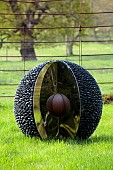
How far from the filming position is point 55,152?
5902 millimetres

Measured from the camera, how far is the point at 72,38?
31.1 metres

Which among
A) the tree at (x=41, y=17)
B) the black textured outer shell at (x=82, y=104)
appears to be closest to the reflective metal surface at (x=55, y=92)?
the black textured outer shell at (x=82, y=104)

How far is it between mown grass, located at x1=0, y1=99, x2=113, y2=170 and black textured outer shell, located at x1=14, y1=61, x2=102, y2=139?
17 cm

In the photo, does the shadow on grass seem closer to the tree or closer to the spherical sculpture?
the spherical sculpture

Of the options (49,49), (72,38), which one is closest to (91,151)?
(72,38)

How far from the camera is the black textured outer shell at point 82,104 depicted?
6.32 m

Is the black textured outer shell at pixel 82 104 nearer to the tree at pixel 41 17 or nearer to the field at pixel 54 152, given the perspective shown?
the field at pixel 54 152

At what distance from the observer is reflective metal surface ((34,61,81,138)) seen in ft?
21.2

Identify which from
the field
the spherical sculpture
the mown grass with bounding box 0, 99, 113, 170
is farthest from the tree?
the spherical sculpture

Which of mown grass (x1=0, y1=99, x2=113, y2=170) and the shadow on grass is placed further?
the shadow on grass

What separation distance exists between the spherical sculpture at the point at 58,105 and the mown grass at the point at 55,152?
1.14 ft

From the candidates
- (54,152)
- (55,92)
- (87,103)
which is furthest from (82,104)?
(54,152)

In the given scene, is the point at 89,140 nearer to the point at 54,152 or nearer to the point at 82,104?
the point at 82,104

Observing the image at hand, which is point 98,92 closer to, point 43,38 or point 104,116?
point 104,116
